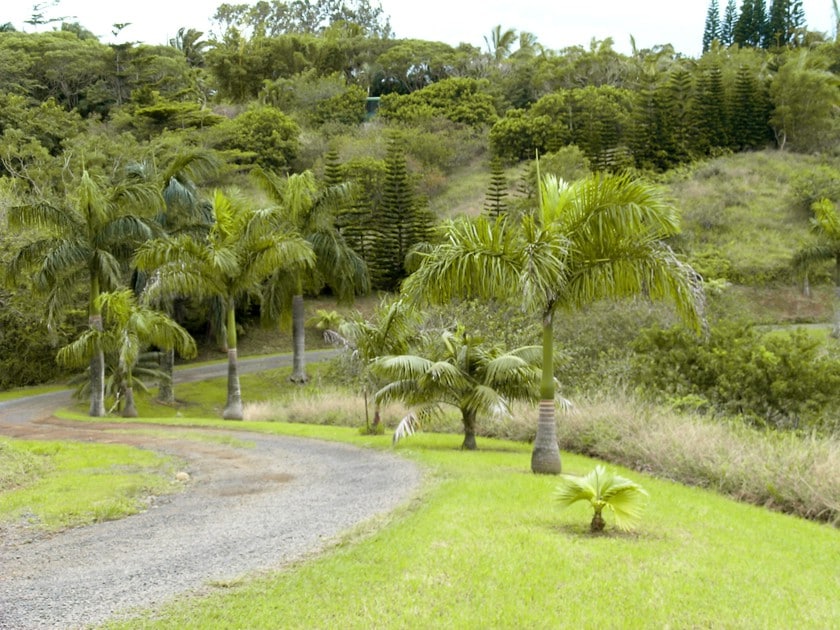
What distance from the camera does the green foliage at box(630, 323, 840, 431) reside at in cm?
1524

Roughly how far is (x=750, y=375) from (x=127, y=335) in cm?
1690

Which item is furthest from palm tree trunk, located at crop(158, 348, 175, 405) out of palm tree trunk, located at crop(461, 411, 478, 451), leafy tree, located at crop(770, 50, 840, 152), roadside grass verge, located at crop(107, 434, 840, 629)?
leafy tree, located at crop(770, 50, 840, 152)

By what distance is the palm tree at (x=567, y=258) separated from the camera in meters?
10.3

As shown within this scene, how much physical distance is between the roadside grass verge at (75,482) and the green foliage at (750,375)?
10.2 m

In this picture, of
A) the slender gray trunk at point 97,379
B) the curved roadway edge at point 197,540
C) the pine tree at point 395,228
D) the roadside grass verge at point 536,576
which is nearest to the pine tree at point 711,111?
the pine tree at point 395,228

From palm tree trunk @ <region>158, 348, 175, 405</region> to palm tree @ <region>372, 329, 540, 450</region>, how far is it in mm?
15844

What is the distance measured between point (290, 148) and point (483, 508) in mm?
45418

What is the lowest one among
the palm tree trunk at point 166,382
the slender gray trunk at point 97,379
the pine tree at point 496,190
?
the palm tree trunk at point 166,382

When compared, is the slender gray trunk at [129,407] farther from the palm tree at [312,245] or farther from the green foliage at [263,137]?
the green foliage at [263,137]

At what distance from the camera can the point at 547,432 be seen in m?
10.6

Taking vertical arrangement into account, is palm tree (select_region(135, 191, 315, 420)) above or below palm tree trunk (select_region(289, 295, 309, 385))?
above

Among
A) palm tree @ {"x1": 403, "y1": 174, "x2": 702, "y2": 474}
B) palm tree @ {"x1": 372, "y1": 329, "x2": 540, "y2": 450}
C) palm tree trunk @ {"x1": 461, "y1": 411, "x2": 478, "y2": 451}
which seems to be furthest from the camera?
palm tree trunk @ {"x1": 461, "y1": 411, "x2": 478, "y2": 451}

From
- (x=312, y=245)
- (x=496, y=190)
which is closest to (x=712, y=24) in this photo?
(x=496, y=190)

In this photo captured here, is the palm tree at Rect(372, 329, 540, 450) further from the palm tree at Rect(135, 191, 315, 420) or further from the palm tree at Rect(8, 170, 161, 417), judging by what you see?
the palm tree at Rect(8, 170, 161, 417)
